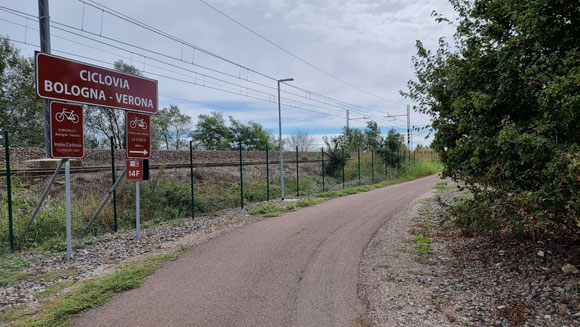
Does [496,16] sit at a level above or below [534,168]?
above

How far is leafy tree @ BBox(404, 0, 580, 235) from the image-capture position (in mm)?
3416

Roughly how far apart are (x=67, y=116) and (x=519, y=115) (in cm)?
765

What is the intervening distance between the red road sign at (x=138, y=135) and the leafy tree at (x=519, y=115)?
257 inches

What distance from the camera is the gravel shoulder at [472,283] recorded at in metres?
3.51

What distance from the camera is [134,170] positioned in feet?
24.2

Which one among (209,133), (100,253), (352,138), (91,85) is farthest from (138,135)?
(209,133)

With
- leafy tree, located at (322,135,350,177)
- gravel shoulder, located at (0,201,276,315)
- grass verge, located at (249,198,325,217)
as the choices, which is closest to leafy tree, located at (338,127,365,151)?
leafy tree, located at (322,135,350,177)

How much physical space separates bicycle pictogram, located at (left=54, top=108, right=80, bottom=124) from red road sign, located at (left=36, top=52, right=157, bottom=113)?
11.5 inches

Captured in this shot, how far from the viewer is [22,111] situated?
2572 centimetres

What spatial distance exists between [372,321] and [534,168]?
283cm

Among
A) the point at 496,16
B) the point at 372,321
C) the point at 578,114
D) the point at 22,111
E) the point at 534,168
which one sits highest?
the point at 22,111

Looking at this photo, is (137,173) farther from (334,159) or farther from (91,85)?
(334,159)

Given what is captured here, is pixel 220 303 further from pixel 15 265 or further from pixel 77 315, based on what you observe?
→ pixel 15 265

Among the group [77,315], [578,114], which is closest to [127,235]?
[77,315]
